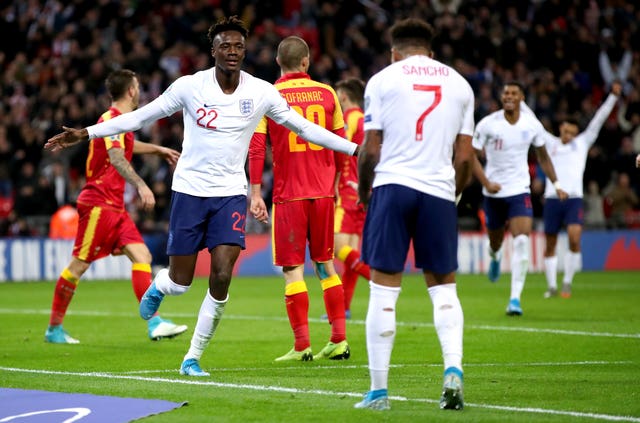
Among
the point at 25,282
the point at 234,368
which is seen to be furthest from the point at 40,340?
the point at 25,282

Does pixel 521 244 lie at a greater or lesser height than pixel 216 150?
lesser

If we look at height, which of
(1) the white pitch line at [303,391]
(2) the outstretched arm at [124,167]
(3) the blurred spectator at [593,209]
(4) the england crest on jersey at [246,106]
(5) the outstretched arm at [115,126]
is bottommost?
(1) the white pitch line at [303,391]

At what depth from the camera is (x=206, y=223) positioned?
30.5ft

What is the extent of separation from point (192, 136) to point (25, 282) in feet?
52.4

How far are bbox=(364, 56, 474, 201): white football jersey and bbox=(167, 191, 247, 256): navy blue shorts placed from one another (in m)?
1.90

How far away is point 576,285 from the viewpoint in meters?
22.1

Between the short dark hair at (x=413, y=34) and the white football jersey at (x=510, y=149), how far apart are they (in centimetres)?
837

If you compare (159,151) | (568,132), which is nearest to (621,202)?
(568,132)

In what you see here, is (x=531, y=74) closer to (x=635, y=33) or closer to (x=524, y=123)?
(x=635, y=33)

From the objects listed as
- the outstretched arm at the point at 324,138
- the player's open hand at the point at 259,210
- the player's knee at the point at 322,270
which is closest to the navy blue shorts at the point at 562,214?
the player's knee at the point at 322,270

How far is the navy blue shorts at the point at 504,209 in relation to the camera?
15.9 metres

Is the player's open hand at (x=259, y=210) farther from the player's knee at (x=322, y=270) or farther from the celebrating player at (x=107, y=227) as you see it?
the celebrating player at (x=107, y=227)

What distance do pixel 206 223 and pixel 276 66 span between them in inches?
752

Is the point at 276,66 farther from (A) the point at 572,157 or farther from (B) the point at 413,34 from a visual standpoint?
(B) the point at 413,34
